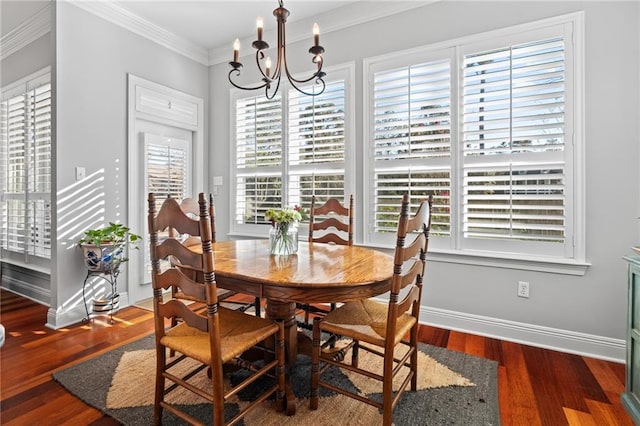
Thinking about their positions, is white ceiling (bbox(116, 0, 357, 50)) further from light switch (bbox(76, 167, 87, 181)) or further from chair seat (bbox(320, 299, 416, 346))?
chair seat (bbox(320, 299, 416, 346))

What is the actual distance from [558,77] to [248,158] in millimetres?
3030

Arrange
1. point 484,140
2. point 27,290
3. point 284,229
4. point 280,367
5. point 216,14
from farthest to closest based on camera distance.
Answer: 1. point 27,290
2. point 216,14
3. point 484,140
4. point 284,229
5. point 280,367

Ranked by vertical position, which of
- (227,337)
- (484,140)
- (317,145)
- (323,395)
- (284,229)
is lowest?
(323,395)

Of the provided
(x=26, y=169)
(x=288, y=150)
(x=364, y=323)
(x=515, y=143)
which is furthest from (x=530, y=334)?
(x=26, y=169)

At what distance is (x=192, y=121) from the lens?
4.05 metres

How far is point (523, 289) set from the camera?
256cm

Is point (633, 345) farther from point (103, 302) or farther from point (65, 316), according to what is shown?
point (65, 316)

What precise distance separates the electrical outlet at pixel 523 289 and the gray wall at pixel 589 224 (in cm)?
3

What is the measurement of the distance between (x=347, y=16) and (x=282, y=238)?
2.40 metres

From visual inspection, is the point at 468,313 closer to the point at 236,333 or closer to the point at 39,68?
the point at 236,333

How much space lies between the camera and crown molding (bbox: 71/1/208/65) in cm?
307

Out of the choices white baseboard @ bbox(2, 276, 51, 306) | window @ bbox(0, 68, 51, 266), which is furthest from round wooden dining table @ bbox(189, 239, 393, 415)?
window @ bbox(0, 68, 51, 266)

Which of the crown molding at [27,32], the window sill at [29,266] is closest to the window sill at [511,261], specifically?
the window sill at [29,266]

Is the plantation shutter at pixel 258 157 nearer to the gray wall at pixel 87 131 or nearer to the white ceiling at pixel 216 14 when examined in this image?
the white ceiling at pixel 216 14
